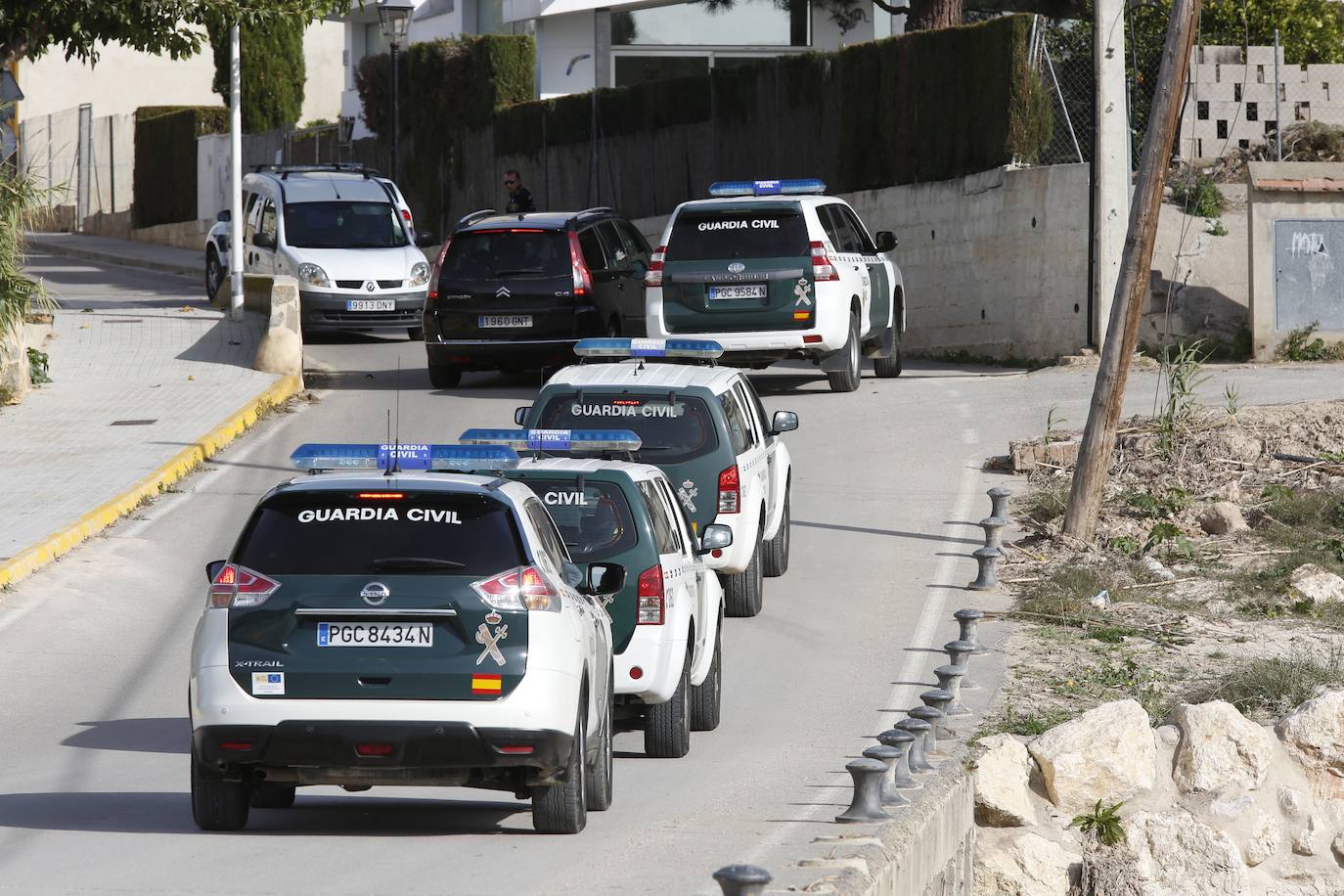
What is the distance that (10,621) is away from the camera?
14289 mm

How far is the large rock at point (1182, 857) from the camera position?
11.8 meters

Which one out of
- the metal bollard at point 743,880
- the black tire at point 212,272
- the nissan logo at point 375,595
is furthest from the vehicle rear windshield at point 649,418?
the black tire at point 212,272

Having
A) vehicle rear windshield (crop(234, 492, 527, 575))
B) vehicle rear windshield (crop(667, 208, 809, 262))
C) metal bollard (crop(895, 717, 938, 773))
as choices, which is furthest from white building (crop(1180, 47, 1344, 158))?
vehicle rear windshield (crop(234, 492, 527, 575))

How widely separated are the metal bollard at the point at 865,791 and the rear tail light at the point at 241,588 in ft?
8.46

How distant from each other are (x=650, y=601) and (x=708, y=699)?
130 cm

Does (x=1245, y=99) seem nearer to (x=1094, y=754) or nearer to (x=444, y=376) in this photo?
(x=444, y=376)

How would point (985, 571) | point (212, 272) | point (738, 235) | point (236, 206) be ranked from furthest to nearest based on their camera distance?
1. point (212, 272)
2. point (236, 206)
3. point (738, 235)
4. point (985, 571)

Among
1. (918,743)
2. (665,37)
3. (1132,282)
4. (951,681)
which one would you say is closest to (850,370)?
(1132,282)

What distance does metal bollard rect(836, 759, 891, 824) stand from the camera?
345 inches

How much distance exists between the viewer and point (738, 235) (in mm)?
21859

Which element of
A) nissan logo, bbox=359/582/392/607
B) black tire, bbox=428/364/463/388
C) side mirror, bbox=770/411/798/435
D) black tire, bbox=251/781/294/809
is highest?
black tire, bbox=428/364/463/388

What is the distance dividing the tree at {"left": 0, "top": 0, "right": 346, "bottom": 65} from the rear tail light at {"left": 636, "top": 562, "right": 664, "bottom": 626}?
575 inches

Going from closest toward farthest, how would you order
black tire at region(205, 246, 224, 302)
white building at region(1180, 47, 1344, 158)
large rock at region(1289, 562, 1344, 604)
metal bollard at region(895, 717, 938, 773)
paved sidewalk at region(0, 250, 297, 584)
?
metal bollard at region(895, 717, 938, 773) < large rock at region(1289, 562, 1344, 604) < paved sidewalk at region(0, 250, 297, 584) < white building at region(1180, 47, 1344, 158) < black tire at region(205, 246, 224, 302)

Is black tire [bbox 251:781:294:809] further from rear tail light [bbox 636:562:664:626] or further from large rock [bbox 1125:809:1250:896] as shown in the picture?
large rock [bbox 1125:809:1250:896]
